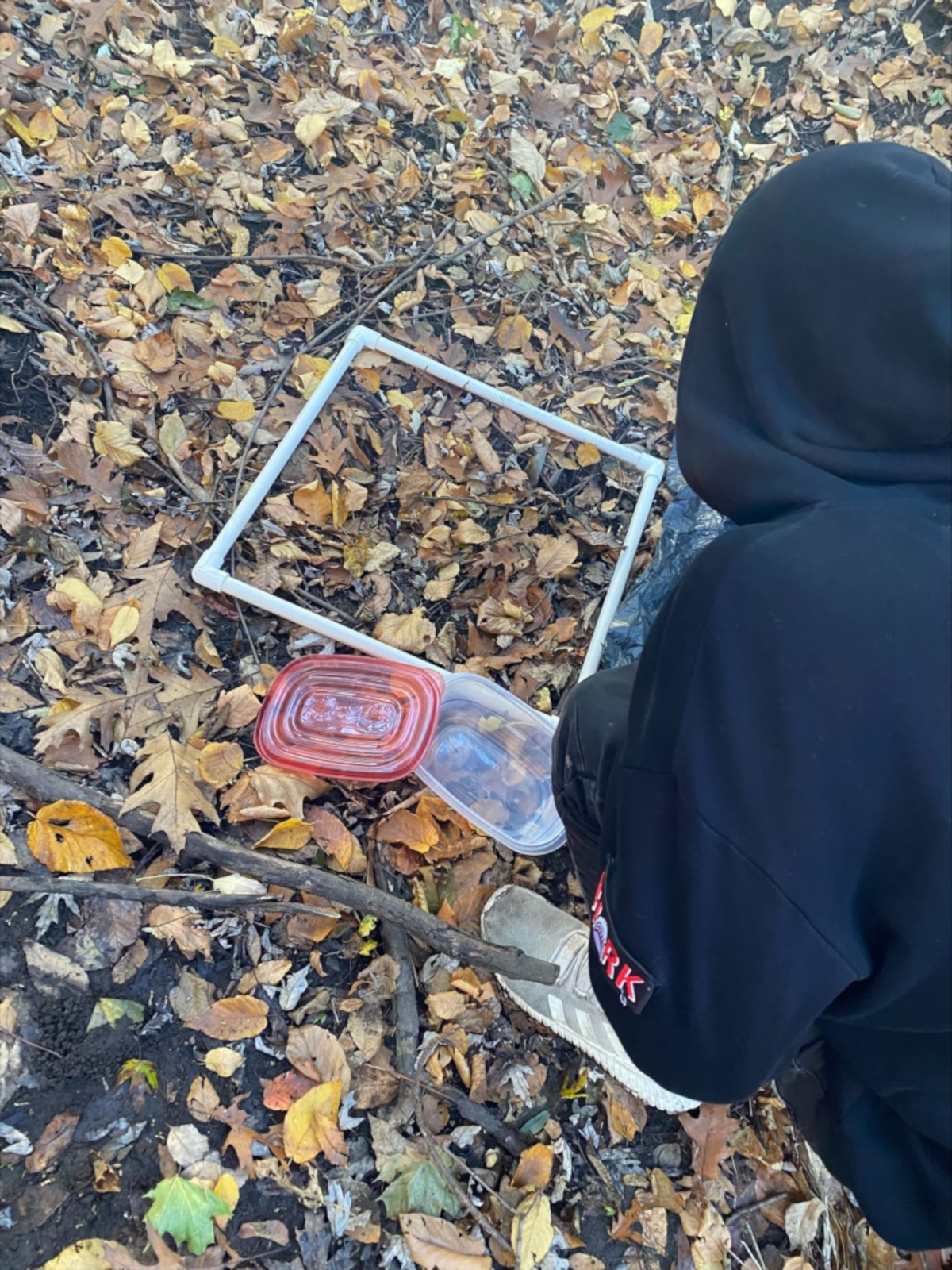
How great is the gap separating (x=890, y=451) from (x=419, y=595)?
176cm

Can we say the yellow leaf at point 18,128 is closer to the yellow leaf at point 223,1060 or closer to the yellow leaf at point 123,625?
the yellow leaf at point 123,625

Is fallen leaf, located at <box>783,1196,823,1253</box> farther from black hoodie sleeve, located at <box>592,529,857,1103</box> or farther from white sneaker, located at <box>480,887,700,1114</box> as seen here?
black hoodie sleeve, located at <box>592,529,857,1103</box>

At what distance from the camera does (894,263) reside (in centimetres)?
125

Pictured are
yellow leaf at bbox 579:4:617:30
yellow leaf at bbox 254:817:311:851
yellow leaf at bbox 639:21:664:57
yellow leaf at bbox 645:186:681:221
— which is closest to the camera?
yellow leaf at bbox 254:817:311:851

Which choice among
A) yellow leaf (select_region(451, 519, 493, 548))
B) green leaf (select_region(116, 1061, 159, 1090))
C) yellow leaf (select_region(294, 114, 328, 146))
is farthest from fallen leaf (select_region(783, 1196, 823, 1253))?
yellow leaf (select_region(294, 114, 328, 146))

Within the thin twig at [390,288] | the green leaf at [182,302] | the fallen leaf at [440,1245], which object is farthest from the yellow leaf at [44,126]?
the fallen leaf at [440,1245]

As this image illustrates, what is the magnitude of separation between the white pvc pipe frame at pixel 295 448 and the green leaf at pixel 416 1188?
1312mm

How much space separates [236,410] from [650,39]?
3.28 metres

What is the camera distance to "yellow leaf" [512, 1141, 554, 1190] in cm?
204

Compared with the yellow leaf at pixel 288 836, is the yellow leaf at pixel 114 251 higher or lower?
higher

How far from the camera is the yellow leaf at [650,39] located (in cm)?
438

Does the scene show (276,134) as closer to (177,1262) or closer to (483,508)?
(483,508)

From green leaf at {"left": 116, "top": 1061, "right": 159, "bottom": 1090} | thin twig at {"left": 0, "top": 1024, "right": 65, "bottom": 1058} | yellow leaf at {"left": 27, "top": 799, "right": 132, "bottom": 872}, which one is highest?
yellow leaf at {"left": 27, "top": 799, "right": 132, "bottom": 872}

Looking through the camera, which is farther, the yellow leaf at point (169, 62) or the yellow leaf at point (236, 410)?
the yellow leaf at point (169, 62)
